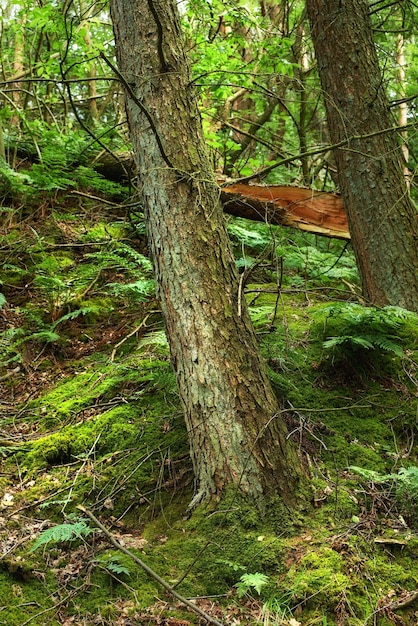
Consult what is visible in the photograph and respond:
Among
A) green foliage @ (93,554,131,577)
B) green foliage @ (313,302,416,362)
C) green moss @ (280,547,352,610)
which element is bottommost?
green moss @ (280,547,352,610)

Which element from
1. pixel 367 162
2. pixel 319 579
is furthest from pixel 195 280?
pixel 367 162

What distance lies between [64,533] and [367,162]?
13.4 feet

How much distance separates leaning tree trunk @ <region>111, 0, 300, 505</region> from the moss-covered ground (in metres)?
0.26

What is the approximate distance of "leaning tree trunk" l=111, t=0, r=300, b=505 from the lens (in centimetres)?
310

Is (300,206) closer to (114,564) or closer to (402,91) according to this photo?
(114,564)

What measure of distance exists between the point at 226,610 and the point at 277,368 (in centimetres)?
199

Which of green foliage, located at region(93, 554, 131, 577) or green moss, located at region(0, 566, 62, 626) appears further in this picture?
green foliage, located at region(93, 554, 131, 577)

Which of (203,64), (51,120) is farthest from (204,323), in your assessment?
(51,120)

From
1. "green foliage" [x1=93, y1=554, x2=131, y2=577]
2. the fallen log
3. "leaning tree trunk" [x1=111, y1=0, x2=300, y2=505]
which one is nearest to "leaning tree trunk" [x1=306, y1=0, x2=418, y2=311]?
the fallen log

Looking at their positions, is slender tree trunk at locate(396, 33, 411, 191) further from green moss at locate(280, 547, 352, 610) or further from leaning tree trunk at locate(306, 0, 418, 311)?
green moss at locate(280, 547, 352, 610)

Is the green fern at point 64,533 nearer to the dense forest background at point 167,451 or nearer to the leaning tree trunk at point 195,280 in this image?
the dense forest background at point 167,451

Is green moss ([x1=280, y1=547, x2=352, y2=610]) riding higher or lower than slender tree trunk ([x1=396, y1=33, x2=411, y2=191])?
lower

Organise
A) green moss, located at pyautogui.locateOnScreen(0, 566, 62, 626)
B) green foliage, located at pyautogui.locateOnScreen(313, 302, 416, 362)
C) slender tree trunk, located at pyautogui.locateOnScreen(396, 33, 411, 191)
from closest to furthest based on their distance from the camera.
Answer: green moss, located at pyautogui.locateOnScreen(0, 566, 62, 626) → green foliage, located at pyautogui.locateOnScreen(313, 302, 416, 362) → slender tree trunk, located at pyautogui.locateOnScreen(396, 33, 411, 191)

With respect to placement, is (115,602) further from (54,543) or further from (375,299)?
(375,299)
